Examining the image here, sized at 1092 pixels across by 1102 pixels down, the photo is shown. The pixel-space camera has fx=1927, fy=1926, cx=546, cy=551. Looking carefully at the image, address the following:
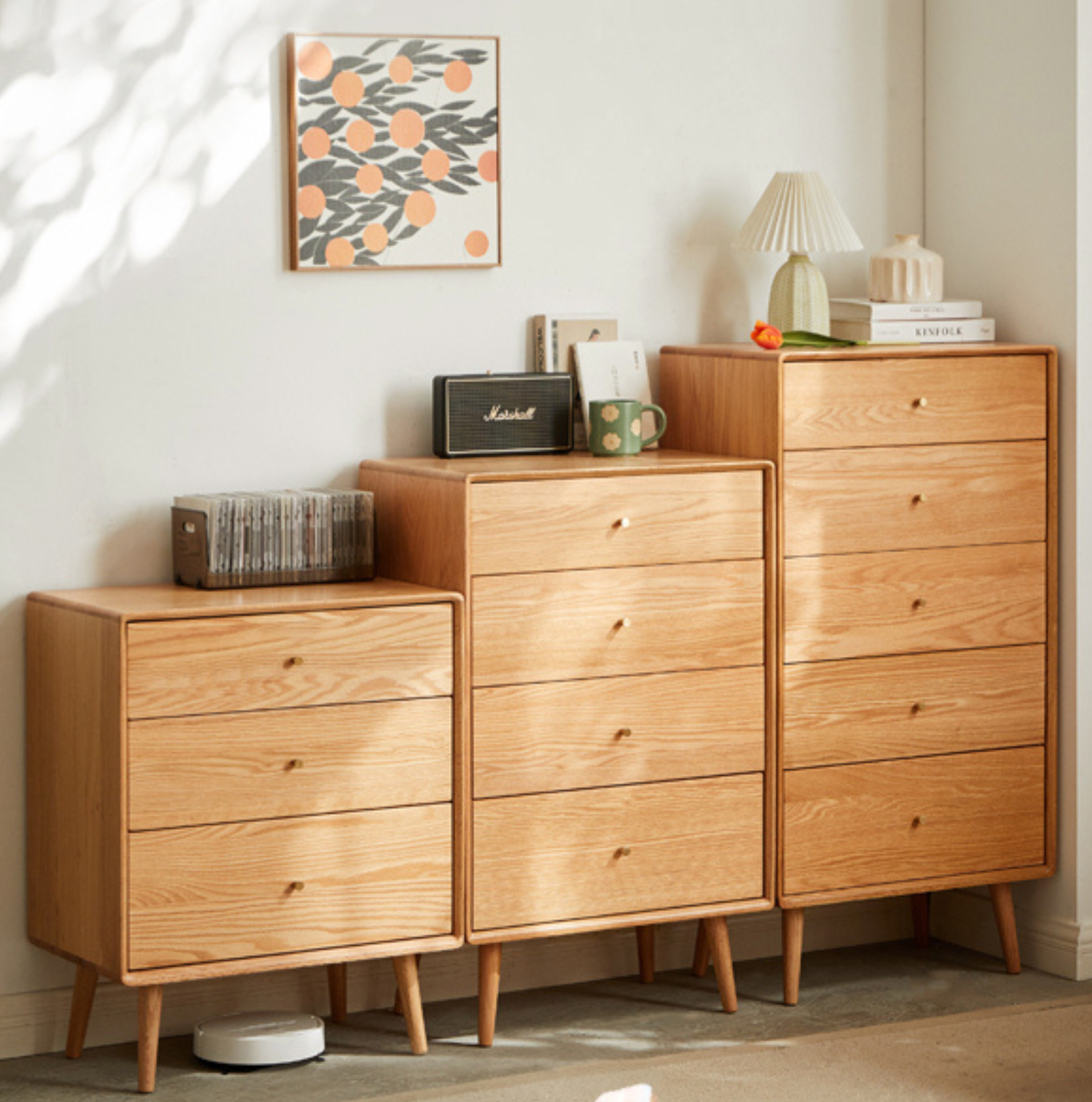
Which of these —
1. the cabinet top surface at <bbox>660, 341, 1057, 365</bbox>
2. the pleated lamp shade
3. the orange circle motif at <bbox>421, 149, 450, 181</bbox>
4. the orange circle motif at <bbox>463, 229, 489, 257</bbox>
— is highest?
the orange circle motif at <bbox>421, 149, 450, 181</bbox>

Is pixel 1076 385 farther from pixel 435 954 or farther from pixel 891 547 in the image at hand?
pixel 435 954

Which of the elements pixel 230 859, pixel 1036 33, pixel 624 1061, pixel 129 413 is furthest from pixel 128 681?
pixel 1036 33

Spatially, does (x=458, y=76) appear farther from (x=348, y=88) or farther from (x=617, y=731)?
(x=617, y=731)

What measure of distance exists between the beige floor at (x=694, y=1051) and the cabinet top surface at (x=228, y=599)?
0.78m

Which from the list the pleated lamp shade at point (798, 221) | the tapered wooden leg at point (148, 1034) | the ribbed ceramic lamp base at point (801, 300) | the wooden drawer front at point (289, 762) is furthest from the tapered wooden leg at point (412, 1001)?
the pleated lamp shade at point (798, 221)

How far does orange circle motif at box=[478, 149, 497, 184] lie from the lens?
352 cm

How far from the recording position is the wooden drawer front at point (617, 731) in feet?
10.5

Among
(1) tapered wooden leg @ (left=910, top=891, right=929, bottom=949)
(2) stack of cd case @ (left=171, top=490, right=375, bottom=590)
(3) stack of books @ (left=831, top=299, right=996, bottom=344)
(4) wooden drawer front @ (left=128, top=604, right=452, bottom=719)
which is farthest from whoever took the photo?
(1) tapered wooden leg @ (left=910, top=891, right=929, bottom=949)

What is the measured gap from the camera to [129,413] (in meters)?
3.29

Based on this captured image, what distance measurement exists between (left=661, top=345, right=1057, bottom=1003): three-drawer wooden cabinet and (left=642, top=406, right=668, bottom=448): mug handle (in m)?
0.09

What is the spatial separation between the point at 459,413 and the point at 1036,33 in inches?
52.1

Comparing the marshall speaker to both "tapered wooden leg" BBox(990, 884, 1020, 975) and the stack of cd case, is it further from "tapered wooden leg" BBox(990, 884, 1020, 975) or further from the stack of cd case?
"tapered wooden leg" BBox(990, 884, 1020, 975)

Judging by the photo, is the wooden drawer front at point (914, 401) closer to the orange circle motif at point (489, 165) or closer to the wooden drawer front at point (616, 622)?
the wooden drawer front at point (616, 622)

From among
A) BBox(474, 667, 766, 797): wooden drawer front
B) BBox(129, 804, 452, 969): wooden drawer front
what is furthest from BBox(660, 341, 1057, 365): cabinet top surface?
BBox(129, 804, 452, 969): wooden drawer front
